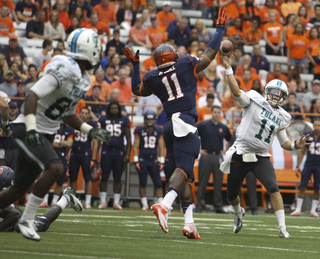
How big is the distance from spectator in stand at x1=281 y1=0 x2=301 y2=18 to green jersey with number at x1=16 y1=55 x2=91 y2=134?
48.8 ft

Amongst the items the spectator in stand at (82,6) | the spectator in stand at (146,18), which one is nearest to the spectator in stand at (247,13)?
the spectator in stand at (146,18)

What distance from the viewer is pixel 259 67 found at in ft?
52.3

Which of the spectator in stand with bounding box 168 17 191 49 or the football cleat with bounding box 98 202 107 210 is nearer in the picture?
the football cleat with bounding box 98 202 107 210

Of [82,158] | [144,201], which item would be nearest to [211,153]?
[144,201]

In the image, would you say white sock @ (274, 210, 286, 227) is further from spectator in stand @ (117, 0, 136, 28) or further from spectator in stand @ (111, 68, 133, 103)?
spectator in stand @ (117, 0, 136, 28)

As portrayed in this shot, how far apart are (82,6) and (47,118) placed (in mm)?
11317

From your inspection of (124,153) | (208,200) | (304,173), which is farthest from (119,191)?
(304,173)

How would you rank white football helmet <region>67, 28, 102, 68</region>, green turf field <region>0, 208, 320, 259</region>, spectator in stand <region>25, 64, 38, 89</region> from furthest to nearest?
1. spectator in stand <region>25, 64, 38, 89</region>
2. white football helmet <region>67, 28, 102, 68</region>
3. green turf field <region>0, 208, 320, 259</region>

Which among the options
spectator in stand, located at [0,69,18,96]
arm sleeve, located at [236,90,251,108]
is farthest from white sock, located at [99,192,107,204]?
arm sleeve, located at [236,90,251,108]

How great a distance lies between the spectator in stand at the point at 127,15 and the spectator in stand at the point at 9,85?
542 cm

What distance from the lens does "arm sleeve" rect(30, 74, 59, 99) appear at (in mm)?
4418

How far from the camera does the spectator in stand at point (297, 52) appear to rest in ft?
53.0

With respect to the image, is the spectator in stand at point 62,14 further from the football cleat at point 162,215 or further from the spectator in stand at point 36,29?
the football cleat at point 162,215

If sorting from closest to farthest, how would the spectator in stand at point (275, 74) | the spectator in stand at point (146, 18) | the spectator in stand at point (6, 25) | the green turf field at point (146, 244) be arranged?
the green turf field at point (146, 244) < the spectator in stand at point (6, 25) < the spectator in stand at point (275, 74) < the spectator in stand at point (146, 18)
